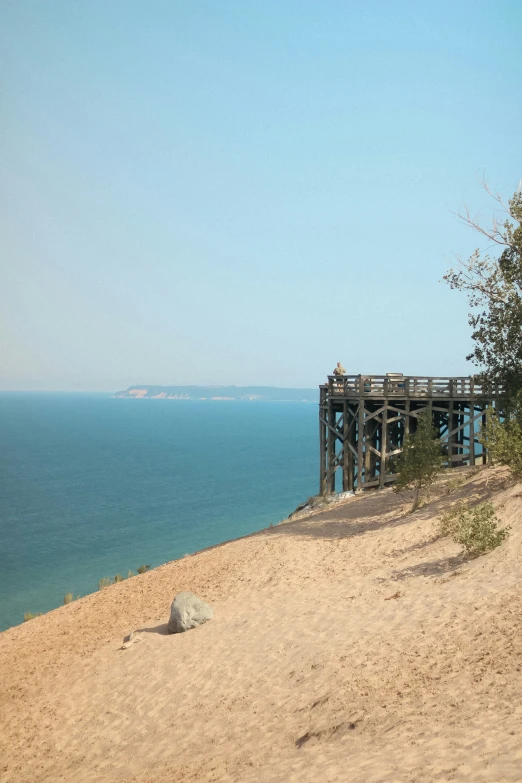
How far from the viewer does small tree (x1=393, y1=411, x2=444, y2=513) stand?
2173 centimetres

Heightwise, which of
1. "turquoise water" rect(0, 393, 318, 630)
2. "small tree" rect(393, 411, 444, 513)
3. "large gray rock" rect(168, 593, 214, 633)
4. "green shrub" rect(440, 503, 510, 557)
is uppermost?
"small tree" rect(393, 411, 444, 513)

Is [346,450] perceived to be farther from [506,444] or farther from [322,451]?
[506,444]

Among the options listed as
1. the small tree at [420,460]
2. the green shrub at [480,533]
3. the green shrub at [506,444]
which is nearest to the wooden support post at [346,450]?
the small tree at [420,460]

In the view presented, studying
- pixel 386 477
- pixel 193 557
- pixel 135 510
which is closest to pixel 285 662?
pixel 193 557

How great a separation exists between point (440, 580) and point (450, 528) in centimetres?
338

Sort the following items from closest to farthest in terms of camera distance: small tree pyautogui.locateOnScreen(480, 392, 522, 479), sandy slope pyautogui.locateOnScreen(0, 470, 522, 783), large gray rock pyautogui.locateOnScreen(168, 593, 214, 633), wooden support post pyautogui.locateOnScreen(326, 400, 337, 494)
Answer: sandy slope pyautogui.locateOnScreen(0, 470, 522, 783) < large gray rock pyautogui.locateOnScreen(168, 593, 214, 633) < small tree pyautogui.locateOnScreen(480, 392, 522, 479) < wooden support post pyautogui.locateOnScreen(326, 400, 337, 494)

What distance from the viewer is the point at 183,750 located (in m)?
10.7

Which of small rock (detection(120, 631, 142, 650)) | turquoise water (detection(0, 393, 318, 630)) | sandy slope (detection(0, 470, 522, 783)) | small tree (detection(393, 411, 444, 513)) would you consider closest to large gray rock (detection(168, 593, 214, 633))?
sandy slope (detection(0, 470, 522, 783))

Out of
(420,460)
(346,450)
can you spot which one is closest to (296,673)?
(420,460)

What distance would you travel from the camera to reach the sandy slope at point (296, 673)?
28.4 ft

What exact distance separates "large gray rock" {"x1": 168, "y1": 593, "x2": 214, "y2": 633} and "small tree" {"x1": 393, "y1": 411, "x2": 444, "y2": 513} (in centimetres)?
832

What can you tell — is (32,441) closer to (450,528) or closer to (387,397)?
(387,397)

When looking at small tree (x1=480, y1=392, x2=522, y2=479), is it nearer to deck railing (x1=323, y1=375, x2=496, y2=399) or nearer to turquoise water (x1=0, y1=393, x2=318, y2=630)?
deck railing (x1=323, y1=375, x2=496, y2=399)

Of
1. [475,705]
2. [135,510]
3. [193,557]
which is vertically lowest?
[135,510]
